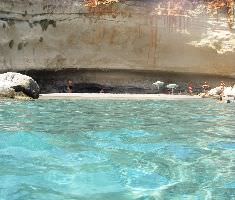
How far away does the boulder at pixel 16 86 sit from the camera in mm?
22595

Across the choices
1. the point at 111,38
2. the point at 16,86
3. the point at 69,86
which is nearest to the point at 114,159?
the point at 16,86

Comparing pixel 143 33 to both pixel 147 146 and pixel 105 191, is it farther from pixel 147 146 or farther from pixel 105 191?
pixel 105 191

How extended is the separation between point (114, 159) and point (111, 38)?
25.4m

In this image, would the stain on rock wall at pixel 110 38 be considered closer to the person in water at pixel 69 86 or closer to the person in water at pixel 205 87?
the person in water at pixel 69 86

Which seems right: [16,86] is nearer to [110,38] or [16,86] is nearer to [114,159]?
[110,38]

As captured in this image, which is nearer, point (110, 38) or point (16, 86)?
point (16, 86)

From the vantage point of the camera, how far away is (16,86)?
23.0 metres

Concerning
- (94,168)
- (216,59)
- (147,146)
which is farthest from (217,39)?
(94,168)

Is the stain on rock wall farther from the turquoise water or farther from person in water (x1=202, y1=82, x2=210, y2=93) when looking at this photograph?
the turquoise water

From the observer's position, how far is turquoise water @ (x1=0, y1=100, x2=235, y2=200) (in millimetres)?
6312

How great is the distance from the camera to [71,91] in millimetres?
31375

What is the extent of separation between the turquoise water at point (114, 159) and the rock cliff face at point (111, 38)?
18.4 m

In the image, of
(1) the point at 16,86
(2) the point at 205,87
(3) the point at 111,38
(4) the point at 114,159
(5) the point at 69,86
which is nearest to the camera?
(4) the point at 114,159

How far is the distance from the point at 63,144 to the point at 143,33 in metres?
24.7
